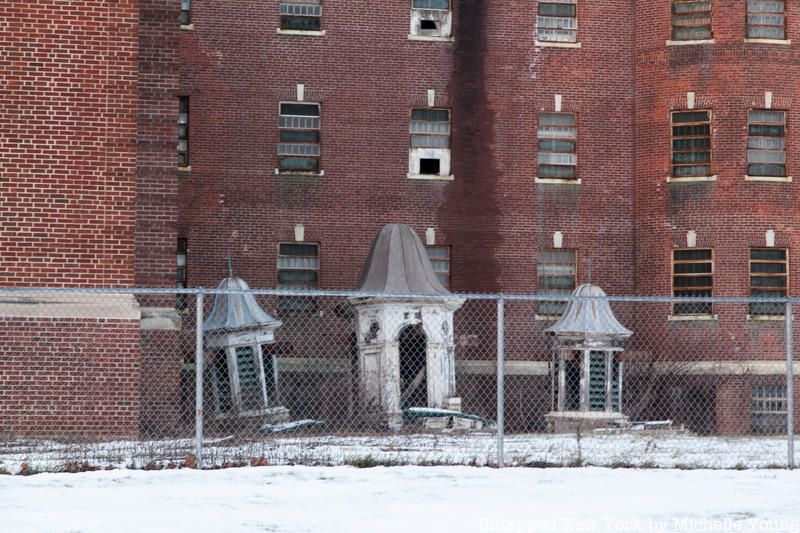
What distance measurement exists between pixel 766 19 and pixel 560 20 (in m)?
5.04

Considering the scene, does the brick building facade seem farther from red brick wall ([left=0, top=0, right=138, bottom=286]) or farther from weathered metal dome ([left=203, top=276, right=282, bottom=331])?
red brick wall ([left=0, top=0, right=138, bottom=286])

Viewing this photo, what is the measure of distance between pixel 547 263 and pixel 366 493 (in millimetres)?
24088

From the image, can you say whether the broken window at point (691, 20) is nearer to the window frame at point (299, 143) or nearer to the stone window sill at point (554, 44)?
the stone window sill at point (554, 44)

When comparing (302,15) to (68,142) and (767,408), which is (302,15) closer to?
(767,408)

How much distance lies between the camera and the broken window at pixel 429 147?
129 feet

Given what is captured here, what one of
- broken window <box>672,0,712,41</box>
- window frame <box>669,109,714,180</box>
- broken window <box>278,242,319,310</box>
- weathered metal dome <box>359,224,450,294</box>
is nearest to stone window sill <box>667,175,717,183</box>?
window frame <box>669,109,714,180</box>

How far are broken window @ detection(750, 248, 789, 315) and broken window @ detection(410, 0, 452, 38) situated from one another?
30.5 feet

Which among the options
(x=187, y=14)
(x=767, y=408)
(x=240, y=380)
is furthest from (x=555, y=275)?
(x=187, y=14)

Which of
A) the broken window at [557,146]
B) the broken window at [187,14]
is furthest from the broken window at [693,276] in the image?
the broken window at [187,14]

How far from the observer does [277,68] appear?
38.7 m

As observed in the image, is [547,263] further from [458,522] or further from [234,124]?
[458,522]

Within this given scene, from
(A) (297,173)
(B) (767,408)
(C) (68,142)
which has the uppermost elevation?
(A) (297,173)

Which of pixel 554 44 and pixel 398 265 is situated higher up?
pixel 554 44

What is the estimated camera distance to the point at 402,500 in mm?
15672
